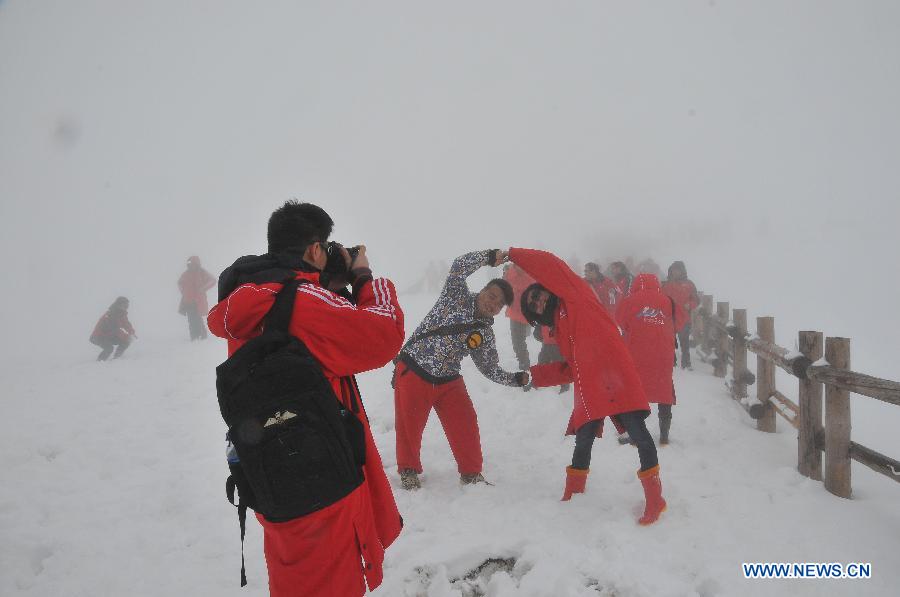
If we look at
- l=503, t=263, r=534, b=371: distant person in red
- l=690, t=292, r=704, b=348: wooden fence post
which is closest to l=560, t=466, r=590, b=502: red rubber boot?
l=503, t=263, r=534, b=371: distant person in red

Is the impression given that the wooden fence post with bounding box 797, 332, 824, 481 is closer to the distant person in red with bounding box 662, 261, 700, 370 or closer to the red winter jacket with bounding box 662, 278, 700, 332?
the distant person in red with bounding box 662, 261, 700, 370

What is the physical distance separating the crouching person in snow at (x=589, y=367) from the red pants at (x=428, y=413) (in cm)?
94

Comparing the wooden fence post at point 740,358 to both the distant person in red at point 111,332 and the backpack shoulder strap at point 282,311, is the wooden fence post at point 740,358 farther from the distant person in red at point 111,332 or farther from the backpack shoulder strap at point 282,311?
the distant person in red at point 111,332

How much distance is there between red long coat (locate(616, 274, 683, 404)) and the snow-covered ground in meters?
0.75

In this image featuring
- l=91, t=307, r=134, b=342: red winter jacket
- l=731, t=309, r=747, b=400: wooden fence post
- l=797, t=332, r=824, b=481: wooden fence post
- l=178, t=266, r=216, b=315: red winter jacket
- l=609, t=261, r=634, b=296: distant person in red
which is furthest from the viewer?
l=178, t=266, r=216, b=315: red winter jacket

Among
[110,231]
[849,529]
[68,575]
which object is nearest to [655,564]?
[849,529]

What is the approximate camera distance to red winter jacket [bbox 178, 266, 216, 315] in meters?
13.2

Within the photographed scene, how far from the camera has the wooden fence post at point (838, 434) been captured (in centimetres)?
380

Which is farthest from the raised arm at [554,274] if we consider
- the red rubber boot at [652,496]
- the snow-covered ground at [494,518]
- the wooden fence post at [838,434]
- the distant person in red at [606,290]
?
the distant person in red at [606,290]

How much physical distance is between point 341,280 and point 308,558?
1.17 metres

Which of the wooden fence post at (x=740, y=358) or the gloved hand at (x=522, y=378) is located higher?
the gloved hand at (x=522, y=378)

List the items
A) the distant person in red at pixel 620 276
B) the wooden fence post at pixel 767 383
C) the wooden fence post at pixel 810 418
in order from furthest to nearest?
the distant person in red at pixel 620 276 → the wooden fence post at pixel 767 383 → the wooden fence post at pixel 810 418

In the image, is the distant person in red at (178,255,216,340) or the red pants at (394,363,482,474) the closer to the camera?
the red pants at (394,363,482,474)

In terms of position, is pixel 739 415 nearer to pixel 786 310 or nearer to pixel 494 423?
pixel 494 423
